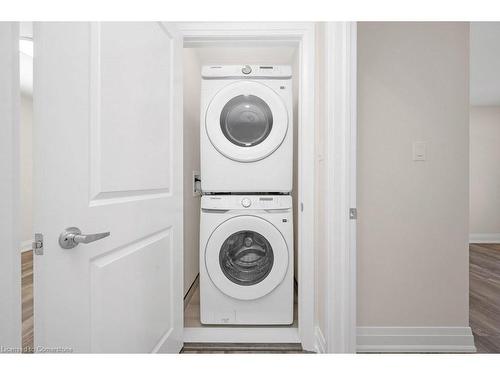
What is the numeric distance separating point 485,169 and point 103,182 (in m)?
5.70

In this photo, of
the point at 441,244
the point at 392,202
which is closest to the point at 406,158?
the point at 392,202

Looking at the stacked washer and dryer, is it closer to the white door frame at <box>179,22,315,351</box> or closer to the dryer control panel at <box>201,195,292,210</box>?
the dryer control panel at <box>201,195,292,210</box>

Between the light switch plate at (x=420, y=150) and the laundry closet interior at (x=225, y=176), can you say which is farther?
the laundry closet interior at (x=225, y=176)

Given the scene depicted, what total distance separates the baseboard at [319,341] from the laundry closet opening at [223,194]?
158 mm

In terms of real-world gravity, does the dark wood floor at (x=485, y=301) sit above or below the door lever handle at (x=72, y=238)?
below

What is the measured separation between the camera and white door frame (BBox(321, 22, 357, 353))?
1.18 m

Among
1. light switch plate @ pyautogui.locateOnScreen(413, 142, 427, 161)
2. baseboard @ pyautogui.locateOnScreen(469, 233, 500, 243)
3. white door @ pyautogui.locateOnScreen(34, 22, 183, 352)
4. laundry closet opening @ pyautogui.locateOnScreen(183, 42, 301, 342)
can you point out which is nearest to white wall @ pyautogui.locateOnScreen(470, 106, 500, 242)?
baseboard @ pyautogui.locateOnScreen(469, 233, 500, 243)

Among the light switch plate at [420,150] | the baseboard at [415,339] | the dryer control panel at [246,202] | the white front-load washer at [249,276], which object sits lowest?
the baseboard at [415,339]

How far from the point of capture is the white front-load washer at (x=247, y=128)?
177cm

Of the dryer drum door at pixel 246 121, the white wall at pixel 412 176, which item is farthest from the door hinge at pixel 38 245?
the white wall at pixel 412 176

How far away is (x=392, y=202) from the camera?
1.55 metres

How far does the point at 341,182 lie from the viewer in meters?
1.21

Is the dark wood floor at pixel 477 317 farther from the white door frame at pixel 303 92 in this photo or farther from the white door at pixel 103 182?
the white door at pixel 103 182
